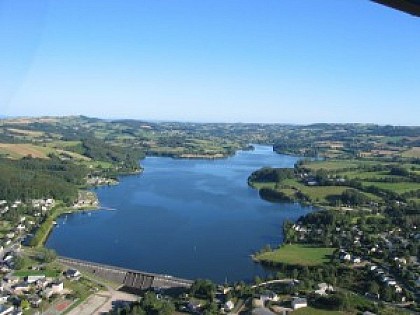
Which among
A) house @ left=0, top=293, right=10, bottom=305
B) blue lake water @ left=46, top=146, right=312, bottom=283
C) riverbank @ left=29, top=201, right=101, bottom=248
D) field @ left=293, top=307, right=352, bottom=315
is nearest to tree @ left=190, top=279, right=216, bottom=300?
blue lake water @ left=46, top=146, right=312, bottom=283

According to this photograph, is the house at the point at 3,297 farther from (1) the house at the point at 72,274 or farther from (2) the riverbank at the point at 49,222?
(2) the riverbank at the point at 49,222

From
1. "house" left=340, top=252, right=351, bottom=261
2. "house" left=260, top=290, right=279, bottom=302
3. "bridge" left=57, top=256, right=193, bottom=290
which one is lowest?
"bridge" left=57, top=256, right=193, bottom=290

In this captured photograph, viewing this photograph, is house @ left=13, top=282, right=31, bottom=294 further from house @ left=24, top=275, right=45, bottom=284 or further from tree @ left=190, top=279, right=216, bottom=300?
tree @ left=190, top=279, right=216, bottom=300

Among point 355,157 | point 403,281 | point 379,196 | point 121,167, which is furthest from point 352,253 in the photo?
point 355,157

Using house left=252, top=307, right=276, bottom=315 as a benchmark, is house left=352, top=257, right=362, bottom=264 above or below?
below

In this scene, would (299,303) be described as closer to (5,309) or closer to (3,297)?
(5,309)
